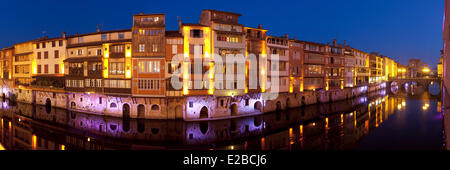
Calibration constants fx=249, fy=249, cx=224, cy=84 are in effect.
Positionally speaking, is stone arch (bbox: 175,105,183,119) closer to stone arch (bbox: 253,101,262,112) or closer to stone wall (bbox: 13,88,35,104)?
stone arch (bbox: 253,101,262,112)

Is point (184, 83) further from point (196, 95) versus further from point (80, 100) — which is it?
point (80, 100)

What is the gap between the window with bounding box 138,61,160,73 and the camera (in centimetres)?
3900

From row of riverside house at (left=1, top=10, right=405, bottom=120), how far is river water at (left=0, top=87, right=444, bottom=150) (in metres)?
2.52

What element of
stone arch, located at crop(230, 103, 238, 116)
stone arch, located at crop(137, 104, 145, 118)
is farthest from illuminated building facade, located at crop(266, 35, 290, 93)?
stone arch, located at crop(137, 104, 145, 118)

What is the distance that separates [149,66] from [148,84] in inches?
112

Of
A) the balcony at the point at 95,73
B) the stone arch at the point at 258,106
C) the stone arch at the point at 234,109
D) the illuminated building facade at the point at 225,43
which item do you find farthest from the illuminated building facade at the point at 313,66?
the balcony at the point at 95,73

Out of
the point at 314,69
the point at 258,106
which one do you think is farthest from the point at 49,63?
the point at 314,69

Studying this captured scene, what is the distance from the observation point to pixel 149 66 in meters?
39.2

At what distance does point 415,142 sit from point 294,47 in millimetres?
29850

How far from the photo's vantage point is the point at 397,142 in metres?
31.4

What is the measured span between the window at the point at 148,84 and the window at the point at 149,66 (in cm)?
158

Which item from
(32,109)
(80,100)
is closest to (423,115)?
(80,100)

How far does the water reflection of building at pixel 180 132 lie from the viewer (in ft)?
95.8

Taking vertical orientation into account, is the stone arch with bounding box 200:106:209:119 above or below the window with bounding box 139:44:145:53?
below
